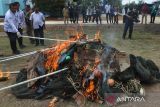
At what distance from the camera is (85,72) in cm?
754

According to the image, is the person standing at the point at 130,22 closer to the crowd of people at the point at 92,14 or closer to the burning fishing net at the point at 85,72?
the crowd of people at the point at 92,14

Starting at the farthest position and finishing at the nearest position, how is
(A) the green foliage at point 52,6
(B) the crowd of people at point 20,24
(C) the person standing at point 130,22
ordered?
(A) the green foliage at point 52,6 < (C) the person standing at point 130,22 < (B) the crowd of people at point 20,24

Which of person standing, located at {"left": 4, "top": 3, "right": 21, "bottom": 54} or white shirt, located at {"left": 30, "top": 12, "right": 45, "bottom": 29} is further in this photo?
white shirt, located at {"left": 30, "top": 12, "right": 45, "bottom": 29}

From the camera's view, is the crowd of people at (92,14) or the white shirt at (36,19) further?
the crowd of people at (92,14)

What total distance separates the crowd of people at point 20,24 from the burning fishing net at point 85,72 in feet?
12.5

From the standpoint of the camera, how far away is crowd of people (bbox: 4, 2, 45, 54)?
1239 centimetres

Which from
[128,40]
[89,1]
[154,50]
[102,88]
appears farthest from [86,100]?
[89,1]

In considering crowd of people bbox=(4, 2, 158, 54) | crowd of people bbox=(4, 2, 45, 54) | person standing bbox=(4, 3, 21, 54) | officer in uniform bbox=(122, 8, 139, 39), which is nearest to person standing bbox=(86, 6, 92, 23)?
crowd of people bbox=(4, 2, 158, 54)

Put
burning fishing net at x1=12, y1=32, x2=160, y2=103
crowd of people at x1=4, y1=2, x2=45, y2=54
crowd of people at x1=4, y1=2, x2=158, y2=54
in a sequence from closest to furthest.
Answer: burning fishing net at x1=12, y1=32, x2=160, y2=103 < crowd of people at x1=4, y1=2, x2=45, y2=54 < crowd of people at x1=4, y1=2, x2=158, y2=54

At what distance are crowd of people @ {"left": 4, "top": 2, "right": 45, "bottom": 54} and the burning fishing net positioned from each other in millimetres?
3820

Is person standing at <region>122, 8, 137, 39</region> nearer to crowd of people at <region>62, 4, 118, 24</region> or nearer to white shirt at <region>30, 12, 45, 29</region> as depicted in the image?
white shirt at <region>30, 12, 45, 29</region>

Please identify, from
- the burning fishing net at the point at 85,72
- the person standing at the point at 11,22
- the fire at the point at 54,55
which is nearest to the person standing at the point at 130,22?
the person standing at the point at 11,22

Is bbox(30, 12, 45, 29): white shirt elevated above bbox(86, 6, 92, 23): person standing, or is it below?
above

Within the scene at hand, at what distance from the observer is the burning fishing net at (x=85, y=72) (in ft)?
24.1
